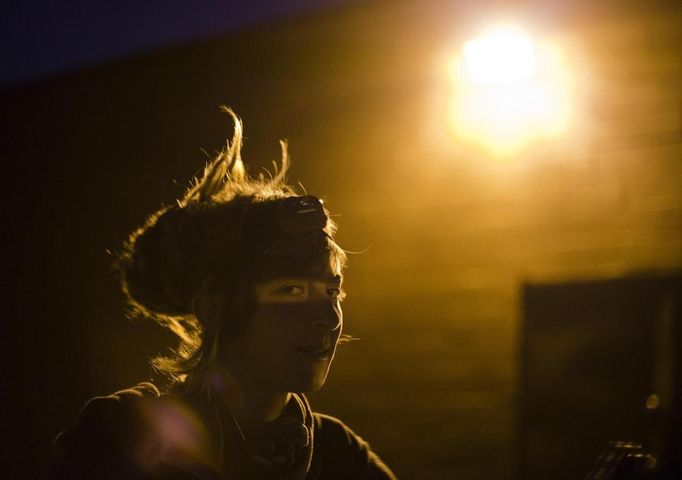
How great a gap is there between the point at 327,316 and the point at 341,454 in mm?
454

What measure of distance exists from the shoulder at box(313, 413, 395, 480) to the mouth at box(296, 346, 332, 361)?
0.97 ft

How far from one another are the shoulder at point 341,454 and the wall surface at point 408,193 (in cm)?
242

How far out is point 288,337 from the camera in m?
2.77

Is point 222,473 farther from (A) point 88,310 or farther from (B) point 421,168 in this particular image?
(A) point 88,310

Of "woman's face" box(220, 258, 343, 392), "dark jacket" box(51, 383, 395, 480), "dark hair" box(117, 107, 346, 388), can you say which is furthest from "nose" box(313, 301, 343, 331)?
"dark jacket" box(51, 383, 395, 480)

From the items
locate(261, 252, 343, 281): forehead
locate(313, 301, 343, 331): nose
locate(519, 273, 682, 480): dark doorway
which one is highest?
locate(261, 252, 343, 281): forehead

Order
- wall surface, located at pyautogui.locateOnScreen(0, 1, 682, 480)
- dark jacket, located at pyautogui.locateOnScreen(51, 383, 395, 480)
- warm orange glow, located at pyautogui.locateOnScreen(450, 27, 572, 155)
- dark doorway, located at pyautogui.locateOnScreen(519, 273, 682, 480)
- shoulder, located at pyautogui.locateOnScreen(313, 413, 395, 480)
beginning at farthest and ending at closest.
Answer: warm orange glow, located at pyautogui.locateOnScreen(450, 27, 572, 155)
wall surface, located at pyautogui.locateOnScreen(0, 1, 682, 480)
dark doorway, located at pyautogui.locateOnScreen(519, 273, 682, 480)
shoulder, located at pyautogui.locateOnScreen(313, 413, 395, 480)
dark jacket, located at pyautogui.locateOnScreen(51, 383, 395, 480)

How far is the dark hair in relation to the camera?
286 centimetres

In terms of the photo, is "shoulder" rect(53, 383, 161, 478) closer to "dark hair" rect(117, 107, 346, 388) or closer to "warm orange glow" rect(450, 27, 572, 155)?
"dark hair" rect(117, 107, 346, 388)

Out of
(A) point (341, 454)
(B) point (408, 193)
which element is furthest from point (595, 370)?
(A) point (341, 454)

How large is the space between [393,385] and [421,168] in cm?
120

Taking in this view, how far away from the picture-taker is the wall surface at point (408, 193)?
526cm

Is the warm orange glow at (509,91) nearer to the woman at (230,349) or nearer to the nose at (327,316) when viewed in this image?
the woman at (230,349)

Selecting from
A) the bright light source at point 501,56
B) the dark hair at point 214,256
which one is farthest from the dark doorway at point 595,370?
the dark hair at point 214,256
